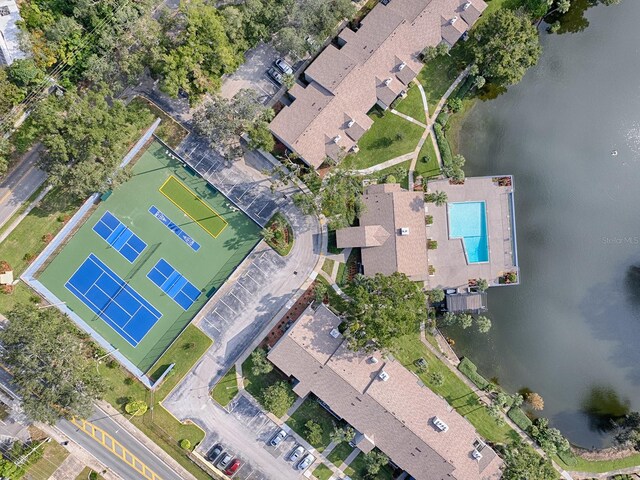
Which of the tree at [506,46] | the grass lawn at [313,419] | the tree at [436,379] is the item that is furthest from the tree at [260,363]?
the tree at [506,46]

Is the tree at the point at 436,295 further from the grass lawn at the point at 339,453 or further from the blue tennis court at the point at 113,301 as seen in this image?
the blue tennis court at the point at 113,301

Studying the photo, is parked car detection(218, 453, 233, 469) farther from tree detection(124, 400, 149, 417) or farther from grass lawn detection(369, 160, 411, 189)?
grass lawn detection(369, 160, 411, 189)

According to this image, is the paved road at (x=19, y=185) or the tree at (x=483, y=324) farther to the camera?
the tree at (x=483, y=324)

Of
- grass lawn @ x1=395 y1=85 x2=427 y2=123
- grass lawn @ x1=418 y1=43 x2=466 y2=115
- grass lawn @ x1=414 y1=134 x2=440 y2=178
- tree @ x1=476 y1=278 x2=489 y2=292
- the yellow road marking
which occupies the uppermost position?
grass lawn @ x1=418 y1=43 x2=466 y2=115

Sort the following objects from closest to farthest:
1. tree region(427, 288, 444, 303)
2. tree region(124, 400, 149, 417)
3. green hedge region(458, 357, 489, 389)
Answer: tree region(124, 400, 149, 417) < tree region(427, 288, 444, 303) < green hedge region(458, 357, 489, 389)

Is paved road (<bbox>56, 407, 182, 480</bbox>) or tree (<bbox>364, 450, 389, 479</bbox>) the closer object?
tree (<bbox>364, 450, 389, 479</bbox>)

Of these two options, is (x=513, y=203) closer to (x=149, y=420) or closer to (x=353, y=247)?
(x=353, y=247)

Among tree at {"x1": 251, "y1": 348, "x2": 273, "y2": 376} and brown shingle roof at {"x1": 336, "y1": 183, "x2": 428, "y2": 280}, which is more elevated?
brown shingle roof at {"x1": 336, "y1": 183, "x2": 428, "y2": 280}

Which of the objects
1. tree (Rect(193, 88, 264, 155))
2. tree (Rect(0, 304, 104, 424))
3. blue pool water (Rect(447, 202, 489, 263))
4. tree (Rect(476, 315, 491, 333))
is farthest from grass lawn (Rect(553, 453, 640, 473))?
tree (Rect(0, 304, 104, 424))
